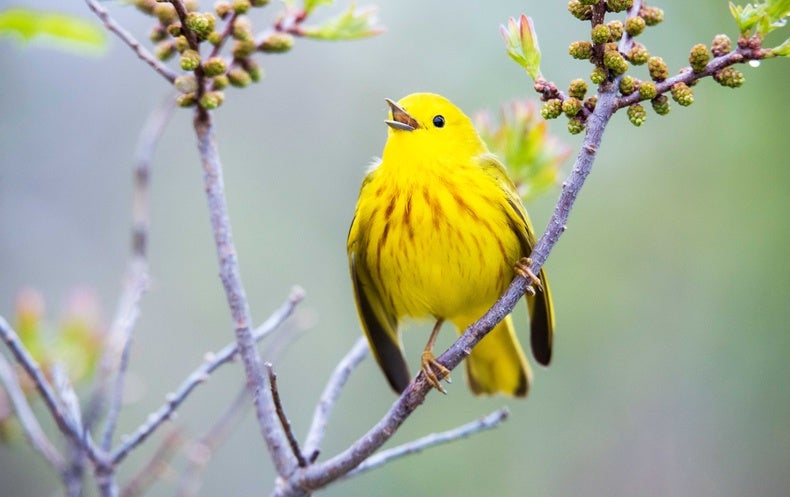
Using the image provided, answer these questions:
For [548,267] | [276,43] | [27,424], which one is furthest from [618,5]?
[548,267]

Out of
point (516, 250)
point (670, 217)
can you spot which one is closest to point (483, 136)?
point (516, 250)

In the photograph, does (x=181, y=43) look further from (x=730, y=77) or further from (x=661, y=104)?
(x=730, y=77)

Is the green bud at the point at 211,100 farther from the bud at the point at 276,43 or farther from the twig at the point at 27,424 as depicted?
the twig at the point at 27,424

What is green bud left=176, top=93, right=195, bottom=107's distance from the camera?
196 cm

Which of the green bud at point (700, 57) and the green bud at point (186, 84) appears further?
the green bud at point (186, 84)

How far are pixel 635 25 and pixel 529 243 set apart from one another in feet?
4.05

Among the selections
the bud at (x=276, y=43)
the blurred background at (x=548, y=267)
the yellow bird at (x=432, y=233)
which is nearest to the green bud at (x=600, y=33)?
the bud at (x=276, y=43)

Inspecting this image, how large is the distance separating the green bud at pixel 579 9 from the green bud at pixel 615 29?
0.05 meters

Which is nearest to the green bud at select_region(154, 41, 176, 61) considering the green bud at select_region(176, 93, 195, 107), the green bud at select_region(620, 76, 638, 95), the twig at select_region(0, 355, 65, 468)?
the green bud at select_region(176, 93, 195, 107)

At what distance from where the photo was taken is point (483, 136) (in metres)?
3.15

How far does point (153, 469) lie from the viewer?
2146 mm

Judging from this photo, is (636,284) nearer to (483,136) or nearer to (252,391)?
(483,136)

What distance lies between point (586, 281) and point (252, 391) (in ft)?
13.9

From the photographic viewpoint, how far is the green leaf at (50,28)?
1.59 meters
